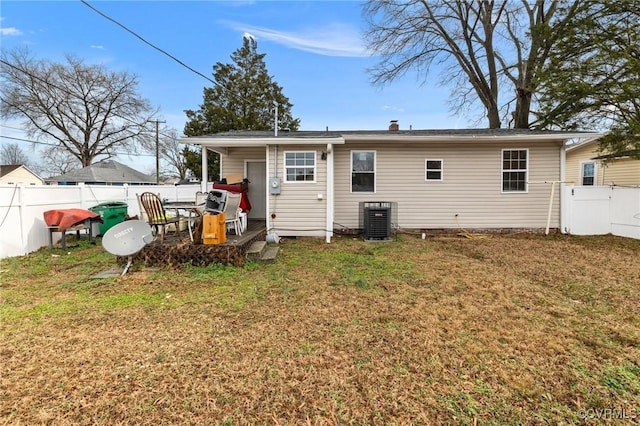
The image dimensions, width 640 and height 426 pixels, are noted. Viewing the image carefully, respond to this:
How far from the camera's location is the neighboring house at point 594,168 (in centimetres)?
1141

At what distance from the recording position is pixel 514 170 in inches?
344

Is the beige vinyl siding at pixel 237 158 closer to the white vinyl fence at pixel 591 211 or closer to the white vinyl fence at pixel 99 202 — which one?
the white vinyl fence at pixel 99 202

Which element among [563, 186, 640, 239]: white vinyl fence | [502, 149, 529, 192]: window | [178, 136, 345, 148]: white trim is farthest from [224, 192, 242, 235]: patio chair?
[563, 186, 640, 239]: white vinyl fence

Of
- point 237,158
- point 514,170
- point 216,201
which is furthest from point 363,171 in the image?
point 216,201

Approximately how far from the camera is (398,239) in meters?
8.16

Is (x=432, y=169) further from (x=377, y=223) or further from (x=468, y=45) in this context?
(x=468, y=45)

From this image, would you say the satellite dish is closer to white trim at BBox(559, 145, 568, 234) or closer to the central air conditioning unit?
the central air conditioning unit

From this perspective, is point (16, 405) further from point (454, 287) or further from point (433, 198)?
point (433, 198)

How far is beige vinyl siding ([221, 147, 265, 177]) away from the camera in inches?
361

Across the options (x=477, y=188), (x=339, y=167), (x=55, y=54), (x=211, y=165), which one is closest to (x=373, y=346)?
(x=339, y=167)

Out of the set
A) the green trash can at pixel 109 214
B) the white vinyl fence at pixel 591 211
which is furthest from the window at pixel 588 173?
the green trash can at pixel 109 214

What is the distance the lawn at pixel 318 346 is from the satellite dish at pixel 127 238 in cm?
40

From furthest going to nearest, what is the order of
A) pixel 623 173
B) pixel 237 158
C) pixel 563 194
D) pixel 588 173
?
pixel 588 173 → pixel 623 173 → pixel 237 158 → pixel 563 194

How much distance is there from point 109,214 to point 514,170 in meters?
10.9
